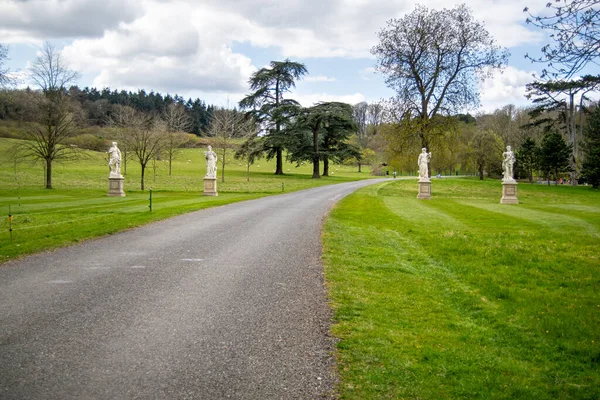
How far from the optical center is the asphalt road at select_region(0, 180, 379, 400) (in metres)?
4.01

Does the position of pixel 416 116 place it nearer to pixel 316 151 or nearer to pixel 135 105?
pixel 316 151

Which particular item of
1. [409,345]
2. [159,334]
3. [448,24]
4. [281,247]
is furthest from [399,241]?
[448,24]

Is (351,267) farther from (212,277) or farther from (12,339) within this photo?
(12,339)

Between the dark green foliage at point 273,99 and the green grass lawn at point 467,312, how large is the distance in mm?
45911

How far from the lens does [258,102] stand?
6112 cm

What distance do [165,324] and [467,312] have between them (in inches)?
175

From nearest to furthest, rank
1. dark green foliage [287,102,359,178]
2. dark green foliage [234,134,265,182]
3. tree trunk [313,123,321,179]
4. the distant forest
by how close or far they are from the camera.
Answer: dark green foliage [234,134,265,182]
dark green foliage [287,102,359,178]
tree trunk [313,123,321,179]
the distant forest

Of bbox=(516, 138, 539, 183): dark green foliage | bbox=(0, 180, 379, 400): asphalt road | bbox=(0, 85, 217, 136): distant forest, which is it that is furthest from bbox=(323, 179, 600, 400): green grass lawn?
bbox=(0, 85, 217, 136): distant forest

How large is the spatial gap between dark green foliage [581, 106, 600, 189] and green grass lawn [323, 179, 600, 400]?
3394cm

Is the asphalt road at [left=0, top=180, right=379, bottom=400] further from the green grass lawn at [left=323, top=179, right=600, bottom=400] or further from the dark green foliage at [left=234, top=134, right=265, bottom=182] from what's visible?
the dark green foliage at [left=234, top=134, right=265, bottom=182]

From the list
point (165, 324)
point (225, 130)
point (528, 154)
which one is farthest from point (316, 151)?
point (165, 324)

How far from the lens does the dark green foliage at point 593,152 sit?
41438 mm

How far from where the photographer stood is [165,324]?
18.1ft

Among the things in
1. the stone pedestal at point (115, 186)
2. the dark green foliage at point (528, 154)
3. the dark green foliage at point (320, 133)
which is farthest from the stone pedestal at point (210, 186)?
the dark green foliage at point (528, 154)
